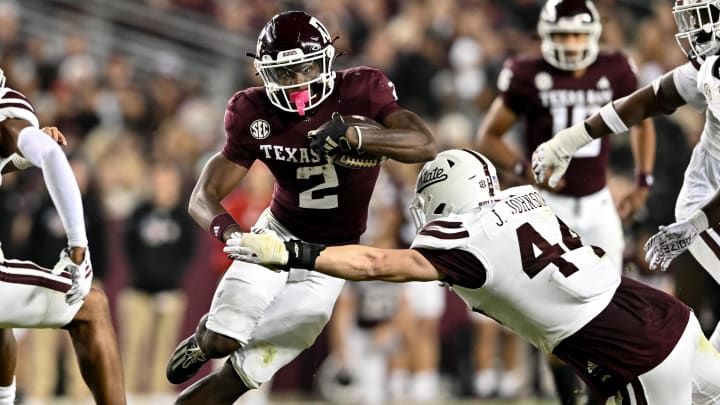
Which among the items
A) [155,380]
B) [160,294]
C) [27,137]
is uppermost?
[27,137]

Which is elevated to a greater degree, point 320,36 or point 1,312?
point 320,36

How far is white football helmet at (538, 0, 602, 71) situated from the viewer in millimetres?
7039

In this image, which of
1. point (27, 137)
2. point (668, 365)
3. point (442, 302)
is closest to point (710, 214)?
point (668, 365)

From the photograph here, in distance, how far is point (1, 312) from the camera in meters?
5.15

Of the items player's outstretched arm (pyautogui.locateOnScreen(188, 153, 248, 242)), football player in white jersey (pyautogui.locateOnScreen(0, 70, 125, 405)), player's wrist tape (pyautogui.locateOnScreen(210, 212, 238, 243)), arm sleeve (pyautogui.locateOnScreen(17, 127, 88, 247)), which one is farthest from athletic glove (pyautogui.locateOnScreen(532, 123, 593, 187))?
arm sleeve (pyautogui.locateOnScreen(17, 127, 88, 247))

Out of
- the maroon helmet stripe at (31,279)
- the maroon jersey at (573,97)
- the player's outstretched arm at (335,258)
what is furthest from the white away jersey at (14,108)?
the maroon jersey at (573,97)

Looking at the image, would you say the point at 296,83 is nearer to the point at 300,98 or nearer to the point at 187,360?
the point at 300,98

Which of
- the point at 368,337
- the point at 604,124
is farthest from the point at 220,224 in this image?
the point at 368,337

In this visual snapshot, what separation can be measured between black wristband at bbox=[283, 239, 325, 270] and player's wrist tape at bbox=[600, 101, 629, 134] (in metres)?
2.10

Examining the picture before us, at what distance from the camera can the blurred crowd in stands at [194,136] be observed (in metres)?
9.74

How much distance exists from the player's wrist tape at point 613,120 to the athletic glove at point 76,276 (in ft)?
8.21

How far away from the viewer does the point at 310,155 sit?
5523 mm

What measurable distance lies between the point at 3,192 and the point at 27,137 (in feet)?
16.2

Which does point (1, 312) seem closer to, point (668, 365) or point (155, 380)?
point (668, 365)
